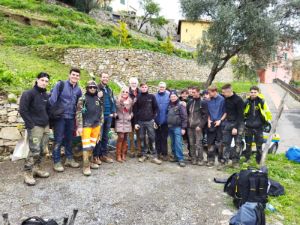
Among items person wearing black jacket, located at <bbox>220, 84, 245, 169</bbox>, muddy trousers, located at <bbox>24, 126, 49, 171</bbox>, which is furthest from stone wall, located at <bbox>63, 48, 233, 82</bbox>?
person wearing black jacket, located at <bbox>220, 84, 245, 169</bbox>

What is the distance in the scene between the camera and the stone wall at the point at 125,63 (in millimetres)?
17292

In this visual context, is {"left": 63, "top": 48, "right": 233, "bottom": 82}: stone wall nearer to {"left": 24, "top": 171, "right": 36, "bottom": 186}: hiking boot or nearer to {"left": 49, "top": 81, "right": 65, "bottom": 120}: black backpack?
{"left": 49, "top": 81, "right": 65, "bottom": 120}: black backpack

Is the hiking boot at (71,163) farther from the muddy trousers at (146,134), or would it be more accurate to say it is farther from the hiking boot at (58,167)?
the muddy trousers at (146,134)

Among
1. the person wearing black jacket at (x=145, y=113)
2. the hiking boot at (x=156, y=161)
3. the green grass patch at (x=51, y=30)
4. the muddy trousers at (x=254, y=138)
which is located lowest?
the hiking boot at (x=156, y=161)

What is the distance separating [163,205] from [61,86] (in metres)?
3.01

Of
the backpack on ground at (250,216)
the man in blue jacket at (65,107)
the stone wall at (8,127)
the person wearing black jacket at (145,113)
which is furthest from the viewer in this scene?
the person wearing black jacket at (145,113)

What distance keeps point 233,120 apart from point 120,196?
329 centimetres

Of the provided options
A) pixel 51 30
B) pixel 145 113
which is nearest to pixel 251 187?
pixel 145 113

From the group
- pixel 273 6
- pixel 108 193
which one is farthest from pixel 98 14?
pixel 108 193

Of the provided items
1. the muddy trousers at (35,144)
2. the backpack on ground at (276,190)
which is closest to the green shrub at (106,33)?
the muddy trousers at (35,144)

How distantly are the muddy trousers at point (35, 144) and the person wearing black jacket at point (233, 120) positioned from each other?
404 centimetres

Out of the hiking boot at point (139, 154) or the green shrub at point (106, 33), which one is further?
the green shrub at point (106, 33)

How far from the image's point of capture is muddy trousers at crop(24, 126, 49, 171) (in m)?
5.29

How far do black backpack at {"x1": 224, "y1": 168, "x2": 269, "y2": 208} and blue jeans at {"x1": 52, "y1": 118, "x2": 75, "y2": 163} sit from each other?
341 cm
